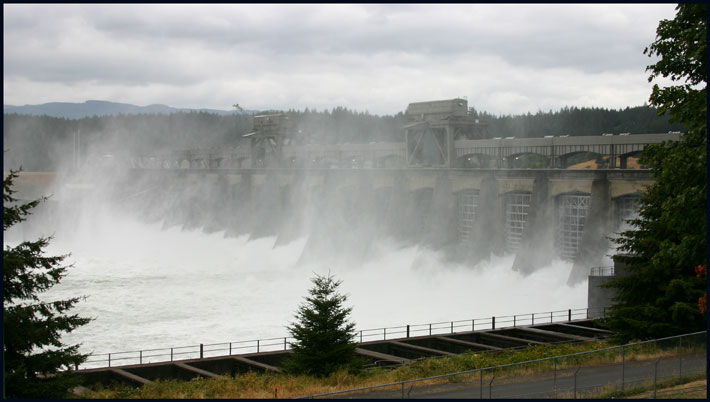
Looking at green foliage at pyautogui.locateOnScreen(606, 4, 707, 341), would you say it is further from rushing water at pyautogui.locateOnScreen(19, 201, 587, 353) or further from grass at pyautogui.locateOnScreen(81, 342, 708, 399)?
rushing water at pyautogui.locateOnScreen(19, 201, 587, 353)

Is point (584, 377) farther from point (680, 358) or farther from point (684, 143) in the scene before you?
point (684, 143)

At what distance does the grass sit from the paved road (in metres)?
0.28

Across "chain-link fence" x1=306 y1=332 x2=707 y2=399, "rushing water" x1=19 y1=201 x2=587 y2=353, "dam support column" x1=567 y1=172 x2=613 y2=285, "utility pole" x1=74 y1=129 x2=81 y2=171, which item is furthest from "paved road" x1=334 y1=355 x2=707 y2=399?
"utility pole" x1=74 y1=129 x2=81 y2=171

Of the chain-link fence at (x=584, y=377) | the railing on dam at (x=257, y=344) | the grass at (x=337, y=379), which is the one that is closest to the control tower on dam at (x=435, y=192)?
the railing on dam at (x=257, y=344)

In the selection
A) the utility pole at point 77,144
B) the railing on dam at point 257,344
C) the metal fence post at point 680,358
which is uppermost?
the utility pole at point 77,144

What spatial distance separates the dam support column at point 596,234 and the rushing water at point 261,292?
0.82 meters

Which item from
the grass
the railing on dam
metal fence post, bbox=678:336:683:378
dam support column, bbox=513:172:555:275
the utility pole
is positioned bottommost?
the railing on dam

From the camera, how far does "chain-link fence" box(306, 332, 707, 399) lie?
1591 centimetres

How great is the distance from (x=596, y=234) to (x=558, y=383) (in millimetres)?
22582

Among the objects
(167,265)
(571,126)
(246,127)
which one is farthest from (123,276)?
(246,127)

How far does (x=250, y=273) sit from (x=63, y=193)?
6118cm

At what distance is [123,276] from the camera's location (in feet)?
185

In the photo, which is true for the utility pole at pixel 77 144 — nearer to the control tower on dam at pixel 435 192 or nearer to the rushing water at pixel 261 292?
the control tower on dam at pixel 435 192

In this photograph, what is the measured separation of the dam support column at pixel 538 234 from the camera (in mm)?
41438
